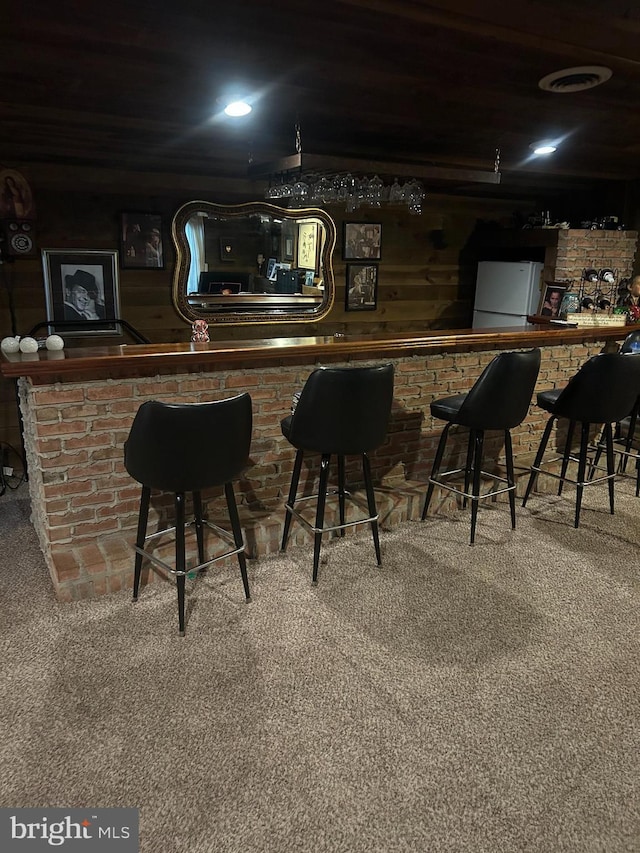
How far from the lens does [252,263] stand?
502 cm

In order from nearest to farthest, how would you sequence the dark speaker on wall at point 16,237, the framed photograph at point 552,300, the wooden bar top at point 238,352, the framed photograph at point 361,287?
the wooden bar top at point 238,352 → the dark speaker on wall at point 16,237 → the framed photograph at point 552,300 → the framed photograph at point 361,287

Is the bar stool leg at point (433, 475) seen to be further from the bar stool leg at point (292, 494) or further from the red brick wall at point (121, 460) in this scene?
the bar stool leg at point (292, 494)

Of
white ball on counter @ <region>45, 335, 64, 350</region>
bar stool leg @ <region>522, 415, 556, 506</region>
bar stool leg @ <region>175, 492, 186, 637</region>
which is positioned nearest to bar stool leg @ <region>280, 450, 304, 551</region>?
bar stool leg @ <region>175, 492, 186, 637</region>

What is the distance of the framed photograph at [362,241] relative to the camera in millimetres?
5293

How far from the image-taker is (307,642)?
2.41 meters

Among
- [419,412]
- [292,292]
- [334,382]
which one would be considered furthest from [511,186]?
[334,382]

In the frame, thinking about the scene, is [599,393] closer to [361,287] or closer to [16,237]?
[361,287]

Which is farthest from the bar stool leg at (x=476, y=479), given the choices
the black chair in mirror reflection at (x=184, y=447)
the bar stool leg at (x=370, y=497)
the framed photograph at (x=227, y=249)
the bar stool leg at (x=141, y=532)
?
the framed photograph at (x=227, y=249)

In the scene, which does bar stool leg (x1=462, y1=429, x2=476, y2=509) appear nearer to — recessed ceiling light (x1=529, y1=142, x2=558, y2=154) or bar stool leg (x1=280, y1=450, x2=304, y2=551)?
bar stool leg (x1=280, y1=450, x2=304, y2=551)

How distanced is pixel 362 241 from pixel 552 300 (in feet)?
5.72

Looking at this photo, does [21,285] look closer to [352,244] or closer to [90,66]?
[90,66]

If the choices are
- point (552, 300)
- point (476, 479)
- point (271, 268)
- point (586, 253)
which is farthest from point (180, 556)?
point (586, 253)

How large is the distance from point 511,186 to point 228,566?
14.4ft

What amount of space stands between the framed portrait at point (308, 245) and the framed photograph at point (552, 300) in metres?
2.02
